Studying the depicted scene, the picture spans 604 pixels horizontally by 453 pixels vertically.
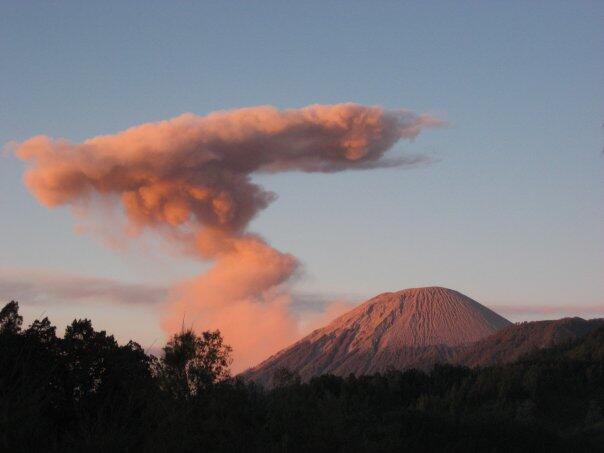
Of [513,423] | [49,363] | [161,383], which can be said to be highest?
[49,363]

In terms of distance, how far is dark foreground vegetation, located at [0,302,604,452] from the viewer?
26328 millimetres

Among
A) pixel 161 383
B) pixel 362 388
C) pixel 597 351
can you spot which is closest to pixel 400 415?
pixel 161 383

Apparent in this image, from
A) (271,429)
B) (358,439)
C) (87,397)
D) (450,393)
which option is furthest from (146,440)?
(450,393)

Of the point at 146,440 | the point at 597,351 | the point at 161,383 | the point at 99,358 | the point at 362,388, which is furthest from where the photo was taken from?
the point at 597,351

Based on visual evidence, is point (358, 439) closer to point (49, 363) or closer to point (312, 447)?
point (312, 447)

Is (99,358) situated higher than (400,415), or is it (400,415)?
(99,358)

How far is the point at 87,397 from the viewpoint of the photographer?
165 feet

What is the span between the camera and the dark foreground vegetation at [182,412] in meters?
26.3

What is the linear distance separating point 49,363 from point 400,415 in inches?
846

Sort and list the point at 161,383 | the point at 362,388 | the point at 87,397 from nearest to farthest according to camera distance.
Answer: the point at 161,383 < the point at 87,397 < the point at 362,388

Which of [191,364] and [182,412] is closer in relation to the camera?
[182,412]

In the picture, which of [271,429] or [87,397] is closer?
[271,429]

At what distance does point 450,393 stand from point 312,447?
92119 mm

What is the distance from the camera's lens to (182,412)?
96.4ft
